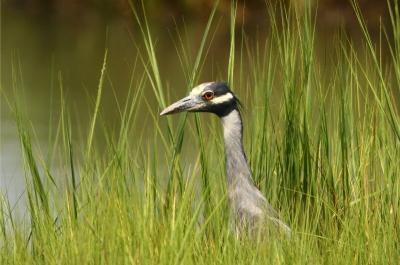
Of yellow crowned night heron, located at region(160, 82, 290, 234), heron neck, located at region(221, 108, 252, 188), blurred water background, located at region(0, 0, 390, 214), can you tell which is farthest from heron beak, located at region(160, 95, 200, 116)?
blurred water background, located at region(0, 0, 390, 214)

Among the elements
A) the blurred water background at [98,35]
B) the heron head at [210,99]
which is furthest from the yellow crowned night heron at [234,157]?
the blurred water background at [98,35]

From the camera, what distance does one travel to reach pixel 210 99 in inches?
171

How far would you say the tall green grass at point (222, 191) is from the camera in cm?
348

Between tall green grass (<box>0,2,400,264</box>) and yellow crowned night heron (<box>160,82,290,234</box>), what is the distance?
0.08 metres

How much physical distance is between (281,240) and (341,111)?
3.53 ft

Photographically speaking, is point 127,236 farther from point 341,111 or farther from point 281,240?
point 341,111

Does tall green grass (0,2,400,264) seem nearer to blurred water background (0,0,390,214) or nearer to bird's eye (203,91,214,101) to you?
bird's eye (203,91,214,101)

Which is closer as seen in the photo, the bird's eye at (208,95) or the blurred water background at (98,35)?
the bird's eye at (208,95)

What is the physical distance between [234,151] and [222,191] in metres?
0.21

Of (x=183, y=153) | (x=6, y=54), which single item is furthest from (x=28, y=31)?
(x=183, y=153)

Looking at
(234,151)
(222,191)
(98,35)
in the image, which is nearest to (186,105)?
(234,151)

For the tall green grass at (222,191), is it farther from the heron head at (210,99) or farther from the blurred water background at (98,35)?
the blurred water background at (98,35)

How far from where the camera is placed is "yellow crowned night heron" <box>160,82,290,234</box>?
4.12m

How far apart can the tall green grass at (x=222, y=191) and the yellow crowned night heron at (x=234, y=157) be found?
78 mm
